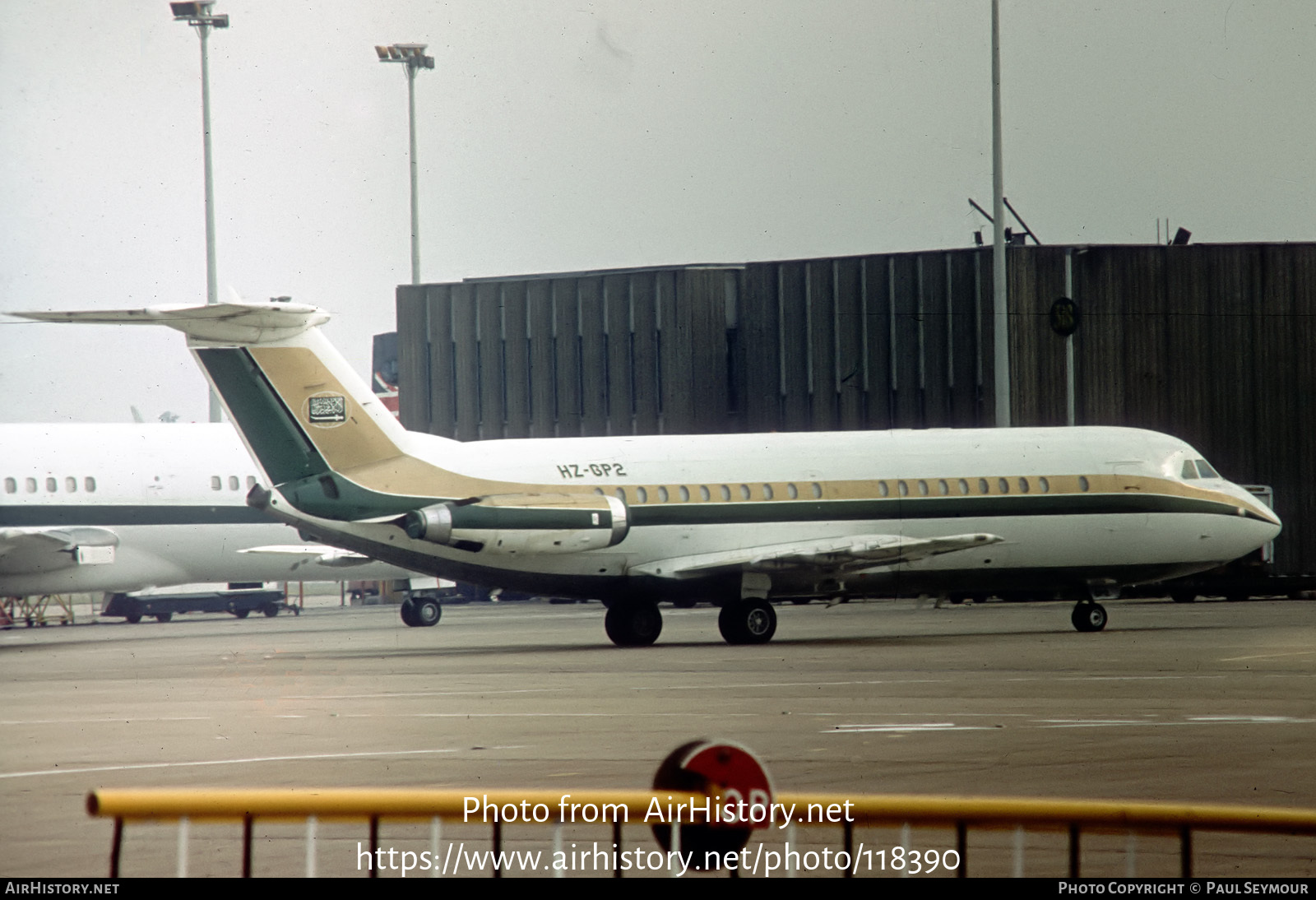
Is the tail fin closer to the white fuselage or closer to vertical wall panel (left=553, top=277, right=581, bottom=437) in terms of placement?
the white fuselage

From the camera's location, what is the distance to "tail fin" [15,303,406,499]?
25891mm

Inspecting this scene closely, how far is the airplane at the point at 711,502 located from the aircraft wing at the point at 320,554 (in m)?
8.31

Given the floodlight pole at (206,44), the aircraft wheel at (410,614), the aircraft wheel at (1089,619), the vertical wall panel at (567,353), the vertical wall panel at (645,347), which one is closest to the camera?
the floodlight pole at (206,44)

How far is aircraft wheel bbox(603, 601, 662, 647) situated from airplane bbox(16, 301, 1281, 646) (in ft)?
0.11

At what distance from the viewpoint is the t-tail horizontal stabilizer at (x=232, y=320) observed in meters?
24.8

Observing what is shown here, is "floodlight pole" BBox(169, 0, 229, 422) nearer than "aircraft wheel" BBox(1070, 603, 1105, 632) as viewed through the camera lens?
Yes

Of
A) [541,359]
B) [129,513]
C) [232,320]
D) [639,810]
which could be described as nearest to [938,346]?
[541,359]

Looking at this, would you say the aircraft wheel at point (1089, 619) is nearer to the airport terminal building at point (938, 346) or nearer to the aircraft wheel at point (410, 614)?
the aircraft wheel at point (410, 614)

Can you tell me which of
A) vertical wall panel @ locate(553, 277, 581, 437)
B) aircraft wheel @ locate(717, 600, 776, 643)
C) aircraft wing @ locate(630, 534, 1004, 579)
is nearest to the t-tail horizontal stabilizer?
aircraft wing @ locate(630, 534, 1004, 579)

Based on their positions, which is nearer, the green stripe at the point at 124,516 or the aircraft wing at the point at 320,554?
the green stripe at the point at 124,516

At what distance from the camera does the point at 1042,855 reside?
8594 millimetres

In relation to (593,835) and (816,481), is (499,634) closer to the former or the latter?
(816,481)

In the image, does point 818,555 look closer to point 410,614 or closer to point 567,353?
point 410,614

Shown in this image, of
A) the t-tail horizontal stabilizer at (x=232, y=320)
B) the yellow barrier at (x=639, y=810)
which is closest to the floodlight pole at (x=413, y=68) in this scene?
the t-tail horizontal stabilizer at (x=232, y=320)
